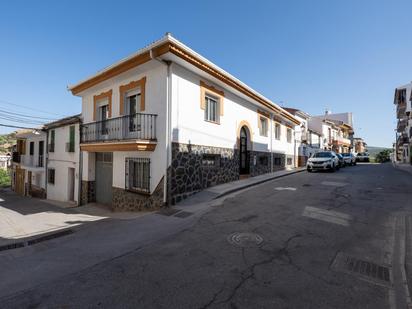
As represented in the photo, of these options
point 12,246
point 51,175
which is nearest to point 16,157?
point 51,175

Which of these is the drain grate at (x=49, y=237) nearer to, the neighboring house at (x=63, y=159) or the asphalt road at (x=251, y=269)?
the asphalt road at (x=251, y=269)

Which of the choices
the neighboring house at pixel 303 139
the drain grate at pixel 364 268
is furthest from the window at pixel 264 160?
the drain grate at pixel 364 268

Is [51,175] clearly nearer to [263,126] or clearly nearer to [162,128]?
[162,128]

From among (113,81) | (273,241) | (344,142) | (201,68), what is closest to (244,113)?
(201,68)

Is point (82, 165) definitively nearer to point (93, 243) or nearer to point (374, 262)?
point (93, 243)

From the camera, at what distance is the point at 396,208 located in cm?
721

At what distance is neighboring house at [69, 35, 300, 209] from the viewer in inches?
343

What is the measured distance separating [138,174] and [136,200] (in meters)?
1.15

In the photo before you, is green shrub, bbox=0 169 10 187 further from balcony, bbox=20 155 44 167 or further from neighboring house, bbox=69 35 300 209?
neighboring house, bbox=69 35 300 209

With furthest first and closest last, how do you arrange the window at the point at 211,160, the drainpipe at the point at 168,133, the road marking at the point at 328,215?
1. the window at the point at 211,160
2. the drainpipe at the point at 168,133
3. the road marking at the point at 328,215

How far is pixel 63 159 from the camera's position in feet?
49.3

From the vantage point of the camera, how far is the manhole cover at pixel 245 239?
4.79 meters

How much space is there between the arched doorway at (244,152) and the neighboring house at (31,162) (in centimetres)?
1558

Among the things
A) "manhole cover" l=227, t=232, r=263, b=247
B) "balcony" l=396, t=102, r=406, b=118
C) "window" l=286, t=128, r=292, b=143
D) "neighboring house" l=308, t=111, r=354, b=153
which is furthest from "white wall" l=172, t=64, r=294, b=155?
"balcony" l=396, t=102, r=406, b=118
